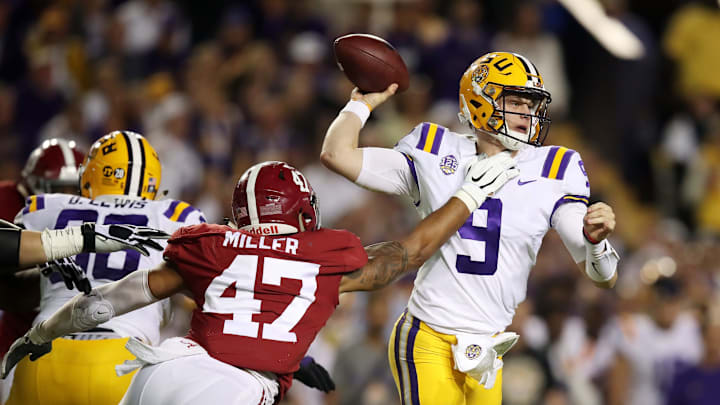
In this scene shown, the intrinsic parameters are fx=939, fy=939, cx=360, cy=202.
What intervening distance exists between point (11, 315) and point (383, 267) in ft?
7.59

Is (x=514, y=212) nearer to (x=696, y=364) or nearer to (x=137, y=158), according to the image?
(x=137, y=158)

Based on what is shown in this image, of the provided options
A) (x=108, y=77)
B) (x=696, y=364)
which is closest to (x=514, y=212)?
(x=696, y=364)

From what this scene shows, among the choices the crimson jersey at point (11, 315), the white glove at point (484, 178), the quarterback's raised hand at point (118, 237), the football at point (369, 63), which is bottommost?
the crimson jersey at point (11, 315)

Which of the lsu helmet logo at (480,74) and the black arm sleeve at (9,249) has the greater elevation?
the lsu helmet logo at (480,74)

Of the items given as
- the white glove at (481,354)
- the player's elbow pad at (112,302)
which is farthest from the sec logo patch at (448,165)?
the player's elbow pad at (112,302)

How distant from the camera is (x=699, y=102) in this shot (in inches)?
465

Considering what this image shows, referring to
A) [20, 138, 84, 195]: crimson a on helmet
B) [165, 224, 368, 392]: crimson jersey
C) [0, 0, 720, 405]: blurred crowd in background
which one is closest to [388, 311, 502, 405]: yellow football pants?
[165, 224, 368, 392]: crimson jersey

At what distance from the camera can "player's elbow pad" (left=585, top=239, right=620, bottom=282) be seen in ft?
13.9

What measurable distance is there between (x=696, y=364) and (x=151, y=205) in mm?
6118

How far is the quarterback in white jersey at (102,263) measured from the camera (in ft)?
14.7

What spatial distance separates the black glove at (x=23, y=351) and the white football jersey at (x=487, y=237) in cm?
172

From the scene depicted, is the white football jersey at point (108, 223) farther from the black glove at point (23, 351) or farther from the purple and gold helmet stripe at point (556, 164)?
the purple and gold helmet stripe at point (556, 164)

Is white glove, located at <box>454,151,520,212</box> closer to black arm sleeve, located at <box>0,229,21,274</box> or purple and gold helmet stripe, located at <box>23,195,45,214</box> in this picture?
black arm sleeve, located at <box>0,229,21,274</box>

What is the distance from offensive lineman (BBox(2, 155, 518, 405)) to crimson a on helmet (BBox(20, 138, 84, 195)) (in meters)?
1.53
